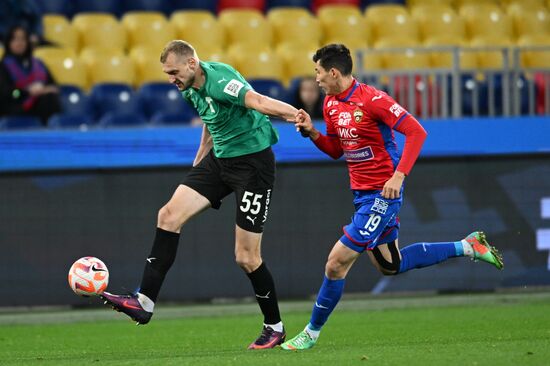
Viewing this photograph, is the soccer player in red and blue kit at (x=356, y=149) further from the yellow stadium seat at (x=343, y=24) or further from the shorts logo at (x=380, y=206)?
the yellow stadium seat at (x=343, y=24)

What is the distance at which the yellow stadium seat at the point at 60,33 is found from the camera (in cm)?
1636

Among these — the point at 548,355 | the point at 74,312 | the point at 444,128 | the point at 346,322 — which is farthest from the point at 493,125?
the point at 548,355

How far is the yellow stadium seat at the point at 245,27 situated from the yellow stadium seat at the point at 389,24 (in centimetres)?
167

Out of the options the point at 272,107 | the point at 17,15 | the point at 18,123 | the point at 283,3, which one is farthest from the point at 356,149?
the point at 283,3

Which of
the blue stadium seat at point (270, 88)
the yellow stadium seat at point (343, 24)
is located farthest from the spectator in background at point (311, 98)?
the yellow stadium seat at point (343, 24)

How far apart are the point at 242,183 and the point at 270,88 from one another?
651cm

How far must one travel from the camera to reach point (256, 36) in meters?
16.9

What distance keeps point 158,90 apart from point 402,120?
23.8ft

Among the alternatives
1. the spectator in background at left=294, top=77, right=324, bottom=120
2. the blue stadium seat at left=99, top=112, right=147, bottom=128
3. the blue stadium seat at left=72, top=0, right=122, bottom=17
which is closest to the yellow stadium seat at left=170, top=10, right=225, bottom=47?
the blue stadium seat at left=72, top=0, right=122, bottom=17

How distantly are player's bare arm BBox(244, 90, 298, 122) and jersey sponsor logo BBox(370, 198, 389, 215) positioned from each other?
90cm

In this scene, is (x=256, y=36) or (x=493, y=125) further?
(x=256, y=36)

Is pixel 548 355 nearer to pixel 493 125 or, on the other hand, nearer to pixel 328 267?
pixel 328 267

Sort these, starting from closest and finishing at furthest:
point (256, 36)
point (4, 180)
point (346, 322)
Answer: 1. point (346, 322)
2. point (4, 180)
3. point (256, 36)

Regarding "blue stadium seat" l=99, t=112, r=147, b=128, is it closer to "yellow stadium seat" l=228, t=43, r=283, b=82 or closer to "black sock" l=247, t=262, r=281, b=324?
"yellow stadium seat" l=228, t=43, r=283, b=82
